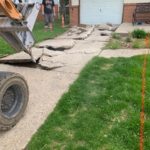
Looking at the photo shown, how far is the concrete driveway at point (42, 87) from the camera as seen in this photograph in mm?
4039

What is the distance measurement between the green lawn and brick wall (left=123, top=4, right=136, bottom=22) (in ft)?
28.3

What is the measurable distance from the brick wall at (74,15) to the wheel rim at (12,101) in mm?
11317

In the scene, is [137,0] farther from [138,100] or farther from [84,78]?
[138,100]

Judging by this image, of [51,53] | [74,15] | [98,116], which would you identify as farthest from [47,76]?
[74,15]

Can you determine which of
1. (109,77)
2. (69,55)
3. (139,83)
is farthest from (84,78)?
(69,55)

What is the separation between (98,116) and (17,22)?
1.70 meters

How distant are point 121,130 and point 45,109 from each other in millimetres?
1291

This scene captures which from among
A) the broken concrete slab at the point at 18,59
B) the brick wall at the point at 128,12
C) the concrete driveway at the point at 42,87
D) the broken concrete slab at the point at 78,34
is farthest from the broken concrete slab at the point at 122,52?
the brick wall at the point at 128,12

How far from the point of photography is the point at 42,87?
225 inches

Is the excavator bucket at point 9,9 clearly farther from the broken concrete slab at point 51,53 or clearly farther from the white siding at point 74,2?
the white siding at point 74,2

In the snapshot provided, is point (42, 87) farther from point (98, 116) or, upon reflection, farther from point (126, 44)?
point (126, 44)

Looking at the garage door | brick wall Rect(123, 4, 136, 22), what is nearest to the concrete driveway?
brick wall Rect(123, 4, 136, 22)

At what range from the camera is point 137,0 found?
14.2 meters

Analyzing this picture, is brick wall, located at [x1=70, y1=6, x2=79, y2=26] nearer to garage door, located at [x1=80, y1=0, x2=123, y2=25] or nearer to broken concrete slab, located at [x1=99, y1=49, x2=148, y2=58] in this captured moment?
garage door, located at [x1=80, y1=0, x2=123, y2=25]
